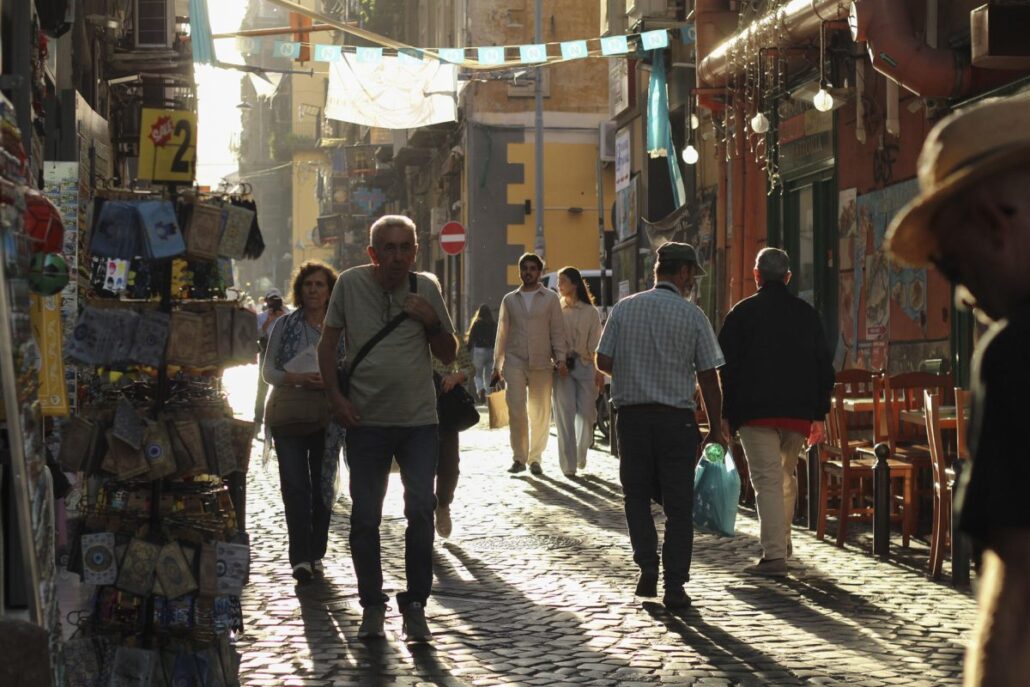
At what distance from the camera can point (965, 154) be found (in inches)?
91.4

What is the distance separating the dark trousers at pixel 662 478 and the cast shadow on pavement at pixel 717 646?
244mm

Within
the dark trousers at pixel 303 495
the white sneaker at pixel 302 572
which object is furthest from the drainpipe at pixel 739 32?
the white sneaker at pixel 302 572

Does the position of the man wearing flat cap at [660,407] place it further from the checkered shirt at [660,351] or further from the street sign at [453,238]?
the street sign at [453,238]

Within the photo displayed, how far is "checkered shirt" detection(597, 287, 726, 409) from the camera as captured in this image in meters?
8.55

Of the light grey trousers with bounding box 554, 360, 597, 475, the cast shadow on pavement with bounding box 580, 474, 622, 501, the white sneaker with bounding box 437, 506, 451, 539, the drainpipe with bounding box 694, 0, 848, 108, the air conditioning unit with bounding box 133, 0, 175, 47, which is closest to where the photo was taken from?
the white sneaker with bounding box 437, 506, 451, 539

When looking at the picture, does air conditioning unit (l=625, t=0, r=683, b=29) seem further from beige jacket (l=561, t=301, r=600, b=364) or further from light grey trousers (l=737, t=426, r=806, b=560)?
light grey trousers (l=737, t=426, r=806, b=560)

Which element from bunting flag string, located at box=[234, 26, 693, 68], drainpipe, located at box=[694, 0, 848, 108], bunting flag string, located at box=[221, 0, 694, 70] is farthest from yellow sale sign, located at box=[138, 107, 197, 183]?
bunting flag string, located at box=[234, 26, 693, 68]

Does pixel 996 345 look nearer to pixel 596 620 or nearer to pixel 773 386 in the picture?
pixel 596 620

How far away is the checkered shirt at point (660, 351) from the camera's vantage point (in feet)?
28.1

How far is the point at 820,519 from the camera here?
10922 millimetres

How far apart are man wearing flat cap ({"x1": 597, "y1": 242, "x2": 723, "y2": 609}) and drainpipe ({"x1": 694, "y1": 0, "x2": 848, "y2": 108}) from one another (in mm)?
6091

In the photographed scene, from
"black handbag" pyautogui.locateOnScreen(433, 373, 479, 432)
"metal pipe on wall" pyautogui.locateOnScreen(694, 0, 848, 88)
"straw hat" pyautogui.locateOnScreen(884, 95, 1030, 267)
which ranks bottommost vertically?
"black handbag" pyautogui.locateOnScreen(433, 373, 479, 432)

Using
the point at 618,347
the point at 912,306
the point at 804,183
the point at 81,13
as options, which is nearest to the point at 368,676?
the point at 618,347

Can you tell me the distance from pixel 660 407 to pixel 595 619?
113 cm
